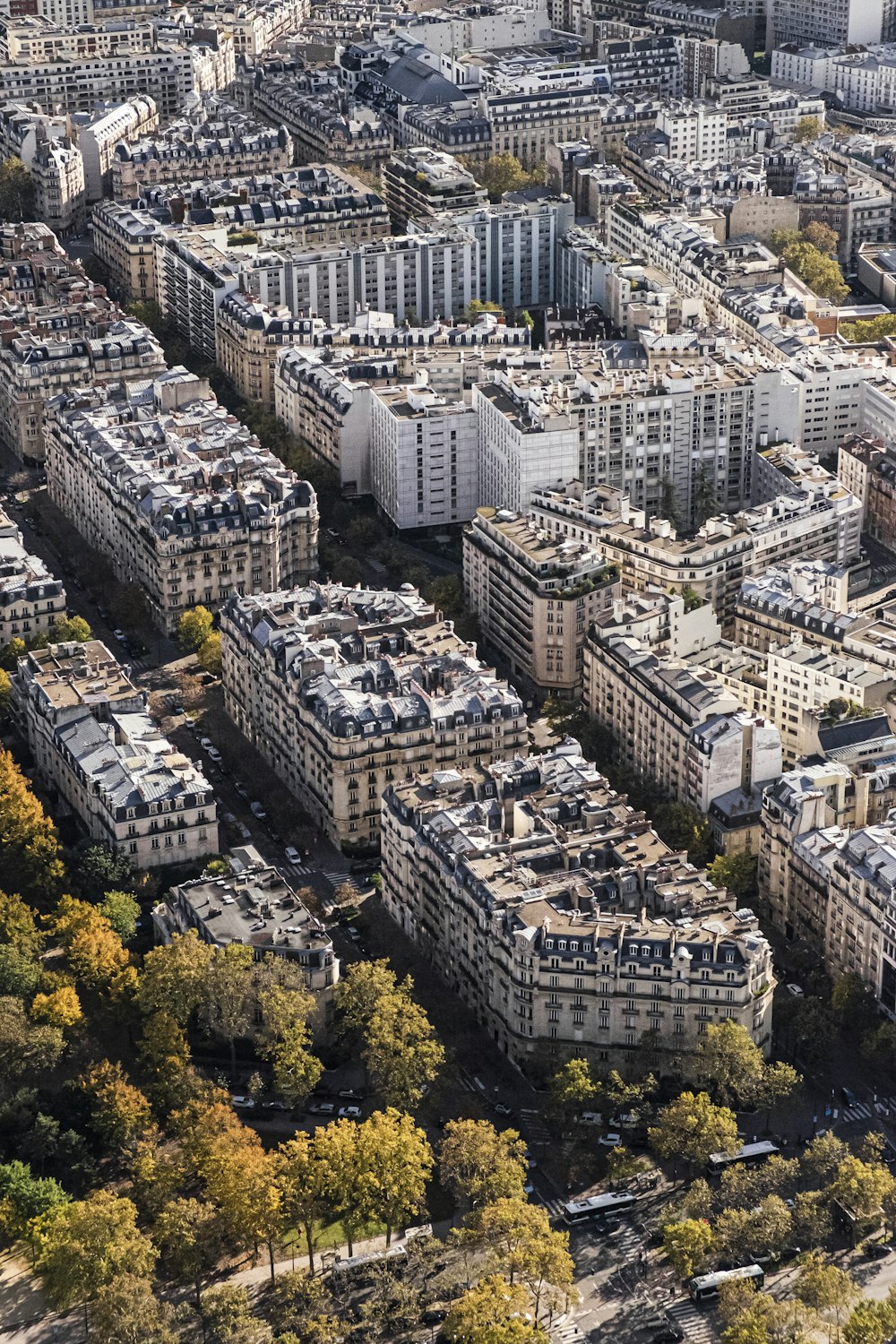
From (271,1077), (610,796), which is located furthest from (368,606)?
(271,1077)

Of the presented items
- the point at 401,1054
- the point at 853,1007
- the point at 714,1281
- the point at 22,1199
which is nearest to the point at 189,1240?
the point at 22,1199

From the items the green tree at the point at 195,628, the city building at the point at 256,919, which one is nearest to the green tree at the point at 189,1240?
the city building at the point at 256,919

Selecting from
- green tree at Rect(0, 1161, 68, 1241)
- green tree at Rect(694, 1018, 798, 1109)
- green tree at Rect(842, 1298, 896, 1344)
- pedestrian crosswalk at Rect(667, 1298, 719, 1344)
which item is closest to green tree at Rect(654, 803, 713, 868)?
green tree at Rect(694, 1018, 798, 1109)

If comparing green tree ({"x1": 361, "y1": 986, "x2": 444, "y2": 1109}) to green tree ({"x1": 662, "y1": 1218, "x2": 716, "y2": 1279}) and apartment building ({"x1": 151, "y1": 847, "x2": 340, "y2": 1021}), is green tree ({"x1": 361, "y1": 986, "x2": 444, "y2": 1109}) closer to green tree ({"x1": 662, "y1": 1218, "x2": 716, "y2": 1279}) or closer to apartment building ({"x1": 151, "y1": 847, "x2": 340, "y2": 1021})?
apartment building ({"x1": 151, "y1": 847, "x2": 340, "y2": 1021})

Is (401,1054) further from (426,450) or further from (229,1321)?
(426,450)

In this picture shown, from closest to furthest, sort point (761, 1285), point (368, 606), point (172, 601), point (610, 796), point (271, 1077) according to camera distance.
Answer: point (761, 1285)
point (271, 1077)
point (610, 796)
point (368, 606)
point (172, 601)

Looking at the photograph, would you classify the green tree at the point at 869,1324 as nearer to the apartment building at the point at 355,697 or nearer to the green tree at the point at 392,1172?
the green tree at the point at 392,1172

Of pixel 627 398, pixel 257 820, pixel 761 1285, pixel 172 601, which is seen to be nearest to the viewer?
pixel 761 1285

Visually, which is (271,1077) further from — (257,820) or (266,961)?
(257,820)
